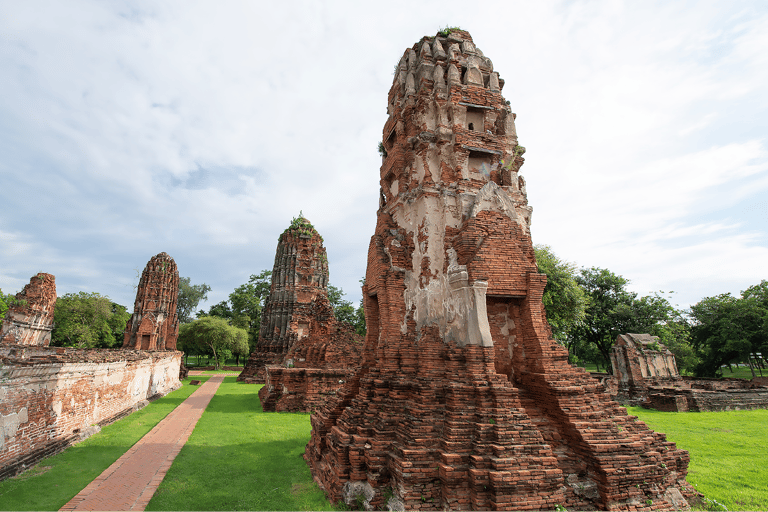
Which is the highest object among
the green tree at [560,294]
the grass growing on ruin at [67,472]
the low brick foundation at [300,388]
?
the green tree at [560,294]

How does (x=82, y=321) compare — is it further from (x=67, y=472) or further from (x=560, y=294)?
(x=560, y=294)

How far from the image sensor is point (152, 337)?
32.0 meters

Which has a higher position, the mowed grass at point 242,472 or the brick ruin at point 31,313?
the brick ruin at point 31,313

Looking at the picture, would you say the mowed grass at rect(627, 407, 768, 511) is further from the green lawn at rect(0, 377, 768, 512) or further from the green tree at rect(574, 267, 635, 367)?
the green tree at rect(574, 267, 635, 367)

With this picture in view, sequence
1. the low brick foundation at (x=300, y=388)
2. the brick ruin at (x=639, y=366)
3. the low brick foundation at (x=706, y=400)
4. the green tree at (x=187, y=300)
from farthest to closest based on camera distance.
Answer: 1. the green tree at (x=187, y=300)
2. the brick ruin at (x=639, y=366)
3. the low brick foundation at (x=706, y=400)
4. the low brick foundation at (x=300, y=388)

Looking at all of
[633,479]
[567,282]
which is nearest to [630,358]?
[567,282]

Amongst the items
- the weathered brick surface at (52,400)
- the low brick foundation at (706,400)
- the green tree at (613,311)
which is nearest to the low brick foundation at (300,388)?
the weathered brick surface at (52,400)

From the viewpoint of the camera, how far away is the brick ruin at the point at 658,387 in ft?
55.9

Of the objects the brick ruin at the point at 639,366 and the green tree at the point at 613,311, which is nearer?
the brick ruin at the point at 639,366

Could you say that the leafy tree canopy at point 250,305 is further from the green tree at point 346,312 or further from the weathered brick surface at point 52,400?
the weathered brick surface at point 52,400

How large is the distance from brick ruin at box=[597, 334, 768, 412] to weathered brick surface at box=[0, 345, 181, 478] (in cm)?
2017

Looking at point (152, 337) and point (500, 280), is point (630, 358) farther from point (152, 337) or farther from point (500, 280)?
point (152, 337)

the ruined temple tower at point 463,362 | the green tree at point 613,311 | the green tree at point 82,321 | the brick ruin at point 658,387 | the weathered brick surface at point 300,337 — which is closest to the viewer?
the ruined temple tower at point 463,362

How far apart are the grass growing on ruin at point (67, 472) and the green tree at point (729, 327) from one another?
38928mm
